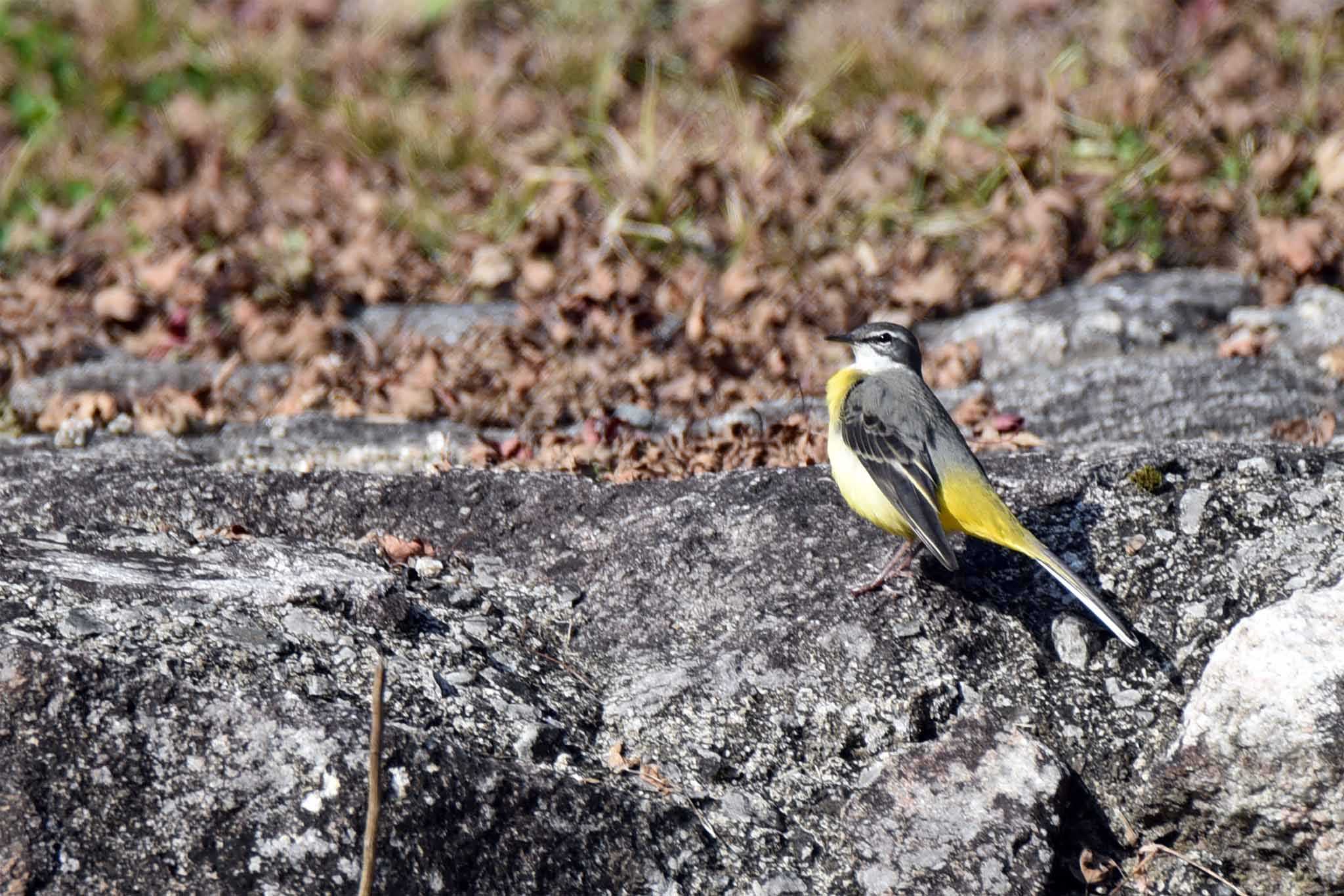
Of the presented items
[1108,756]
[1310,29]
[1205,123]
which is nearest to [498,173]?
[1205,123]

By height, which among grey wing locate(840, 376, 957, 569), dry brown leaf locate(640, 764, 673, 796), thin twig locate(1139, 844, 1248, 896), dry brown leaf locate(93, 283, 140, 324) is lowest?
dry brown leaf locate(93, 283, 140, 324)

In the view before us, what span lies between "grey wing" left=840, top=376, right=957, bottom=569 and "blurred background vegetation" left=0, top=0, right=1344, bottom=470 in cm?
217

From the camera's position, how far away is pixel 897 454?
4.87m

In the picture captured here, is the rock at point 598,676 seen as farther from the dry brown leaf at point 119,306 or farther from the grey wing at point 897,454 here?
the dry brown leaf at point 119,306

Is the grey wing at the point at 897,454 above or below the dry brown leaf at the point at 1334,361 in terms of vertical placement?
above

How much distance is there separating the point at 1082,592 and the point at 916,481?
73 centimetres

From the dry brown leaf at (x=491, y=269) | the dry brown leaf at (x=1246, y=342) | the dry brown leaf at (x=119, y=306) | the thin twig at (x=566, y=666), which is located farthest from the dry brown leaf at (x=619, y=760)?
the dry brown leaf at (x=119, y=306)

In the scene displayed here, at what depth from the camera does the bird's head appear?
19.3 ft

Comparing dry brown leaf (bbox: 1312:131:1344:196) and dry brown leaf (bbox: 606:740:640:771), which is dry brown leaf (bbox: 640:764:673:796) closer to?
dry brown leaf (bbox: 606:740:640:771)

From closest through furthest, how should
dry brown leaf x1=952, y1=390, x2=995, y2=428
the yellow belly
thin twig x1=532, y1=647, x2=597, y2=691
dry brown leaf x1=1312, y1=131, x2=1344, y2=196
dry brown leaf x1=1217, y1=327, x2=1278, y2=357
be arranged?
thin twig x1=532, y1=647, x2=597, y2=691 → the yellow belly → dry brown leaf x1=952, y1=390, x2=995, y2=428 → dry brown leaf x1=1217, y1=327, x2=1278, y2=357 → dry brown leaf x1=1312, y1=131, x2=1344, y2=196

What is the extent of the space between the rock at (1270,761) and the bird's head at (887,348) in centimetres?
219

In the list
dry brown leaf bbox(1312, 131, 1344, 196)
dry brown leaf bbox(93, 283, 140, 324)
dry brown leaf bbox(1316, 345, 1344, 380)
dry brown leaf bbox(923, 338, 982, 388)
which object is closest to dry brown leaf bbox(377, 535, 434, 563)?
dry brown leaf bbox(923, 338, 982, 388)

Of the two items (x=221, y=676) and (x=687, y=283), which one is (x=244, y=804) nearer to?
(x=221, y=676)

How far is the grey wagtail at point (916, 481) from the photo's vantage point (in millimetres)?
4473
